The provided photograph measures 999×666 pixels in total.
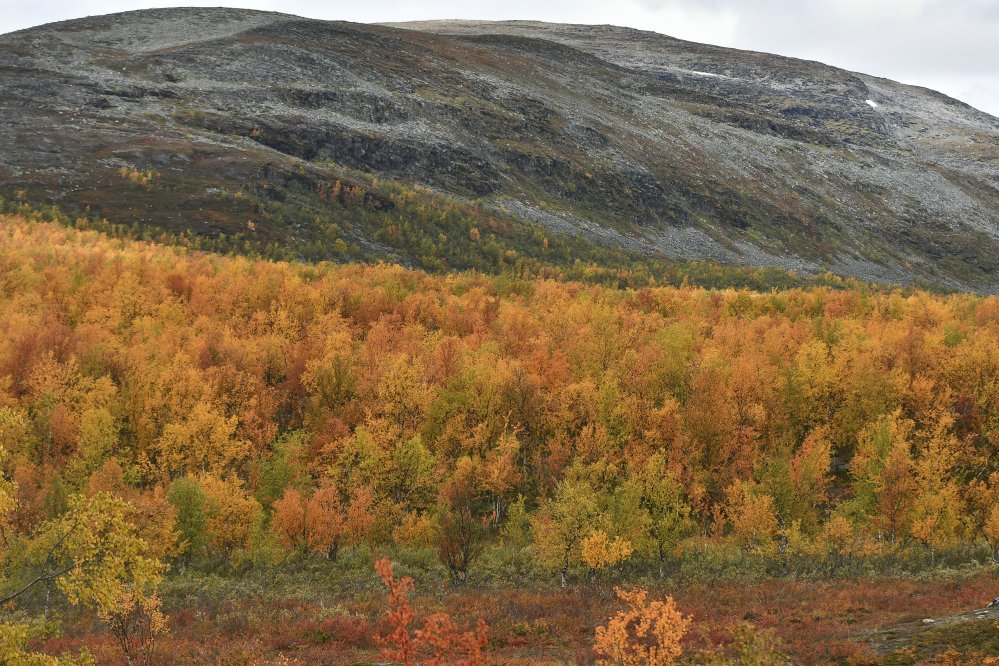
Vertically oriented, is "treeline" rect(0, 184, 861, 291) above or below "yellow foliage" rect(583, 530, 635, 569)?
above

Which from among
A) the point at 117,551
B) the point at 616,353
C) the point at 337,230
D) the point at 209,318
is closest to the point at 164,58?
the point at 337,230

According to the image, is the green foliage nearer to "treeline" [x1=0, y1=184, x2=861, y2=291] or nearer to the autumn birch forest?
the autumn birch forest

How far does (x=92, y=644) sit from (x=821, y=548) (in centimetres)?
4527

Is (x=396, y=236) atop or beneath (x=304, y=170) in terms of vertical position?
beneath

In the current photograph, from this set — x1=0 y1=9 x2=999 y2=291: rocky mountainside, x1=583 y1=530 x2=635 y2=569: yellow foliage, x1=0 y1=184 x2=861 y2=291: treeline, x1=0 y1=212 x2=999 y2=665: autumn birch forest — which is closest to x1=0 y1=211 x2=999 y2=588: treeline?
x1=583 y1=530 x2=635 y2=569: yellow foliage

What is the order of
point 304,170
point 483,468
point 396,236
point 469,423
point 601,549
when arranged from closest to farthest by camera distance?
point 601,549 → point 483,468 → point 469,423 → point 396,236 → point 304,170

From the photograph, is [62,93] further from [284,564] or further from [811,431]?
[811,431]

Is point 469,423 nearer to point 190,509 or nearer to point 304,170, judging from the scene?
point 190,509

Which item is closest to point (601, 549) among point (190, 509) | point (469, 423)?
point (469, 423)

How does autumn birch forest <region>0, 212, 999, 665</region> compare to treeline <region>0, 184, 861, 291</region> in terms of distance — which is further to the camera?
treeline <region>0, 184, 861, 291</region>

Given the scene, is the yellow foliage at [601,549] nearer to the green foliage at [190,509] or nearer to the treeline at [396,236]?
the green foliage at [190,509]

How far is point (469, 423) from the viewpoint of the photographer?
219 ft

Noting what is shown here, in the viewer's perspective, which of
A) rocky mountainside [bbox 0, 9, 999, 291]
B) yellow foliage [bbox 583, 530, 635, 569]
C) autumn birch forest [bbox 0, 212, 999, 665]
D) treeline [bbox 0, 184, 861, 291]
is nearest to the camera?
autumn birch forest [bbox 0, 212, 999, 665]

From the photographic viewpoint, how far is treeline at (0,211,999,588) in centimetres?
4812
